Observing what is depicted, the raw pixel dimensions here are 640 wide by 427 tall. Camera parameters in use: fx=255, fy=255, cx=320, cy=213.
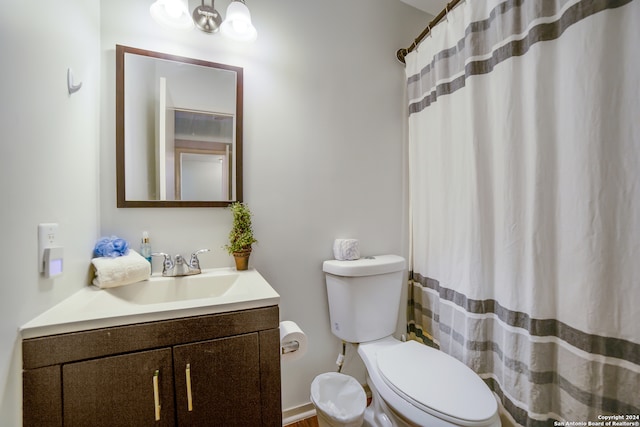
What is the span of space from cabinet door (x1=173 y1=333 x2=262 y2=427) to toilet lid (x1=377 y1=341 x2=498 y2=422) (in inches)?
20.0

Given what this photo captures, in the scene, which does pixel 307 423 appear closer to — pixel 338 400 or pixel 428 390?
pixel 338 400

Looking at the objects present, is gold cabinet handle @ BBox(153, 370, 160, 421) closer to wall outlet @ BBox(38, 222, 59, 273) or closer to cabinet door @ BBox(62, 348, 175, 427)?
cabinet door @ BBox(62, 348, 175, 427)

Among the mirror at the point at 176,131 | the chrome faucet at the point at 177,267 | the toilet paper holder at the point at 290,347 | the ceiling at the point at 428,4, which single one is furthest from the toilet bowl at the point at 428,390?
the ceiling at the point at 428,4

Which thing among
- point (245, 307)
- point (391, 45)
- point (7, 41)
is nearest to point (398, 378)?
point (245, 307)

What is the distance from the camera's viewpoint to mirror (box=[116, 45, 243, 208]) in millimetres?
1072

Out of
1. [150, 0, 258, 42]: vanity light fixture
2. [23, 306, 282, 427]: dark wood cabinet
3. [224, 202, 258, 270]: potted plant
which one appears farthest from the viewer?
[224, 202, 258, 270]: potted plant

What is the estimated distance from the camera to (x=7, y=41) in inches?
22.8

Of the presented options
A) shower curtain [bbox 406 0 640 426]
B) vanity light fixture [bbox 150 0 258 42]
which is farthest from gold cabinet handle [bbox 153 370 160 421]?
vanity light fixture [bbox 150 0 258 42]

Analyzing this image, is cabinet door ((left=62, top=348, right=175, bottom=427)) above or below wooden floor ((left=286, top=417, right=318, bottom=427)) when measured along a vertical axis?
above

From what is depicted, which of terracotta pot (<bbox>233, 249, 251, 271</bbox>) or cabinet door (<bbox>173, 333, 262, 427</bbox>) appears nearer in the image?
cabinet door (<bbox>173, 333, 262, 427</bbox>)

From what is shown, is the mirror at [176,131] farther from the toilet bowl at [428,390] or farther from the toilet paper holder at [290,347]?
the toilet bowl at [428,390]

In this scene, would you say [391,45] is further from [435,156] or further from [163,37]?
[163,37]

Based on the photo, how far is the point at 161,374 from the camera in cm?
72

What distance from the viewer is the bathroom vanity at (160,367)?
64 centimetres
